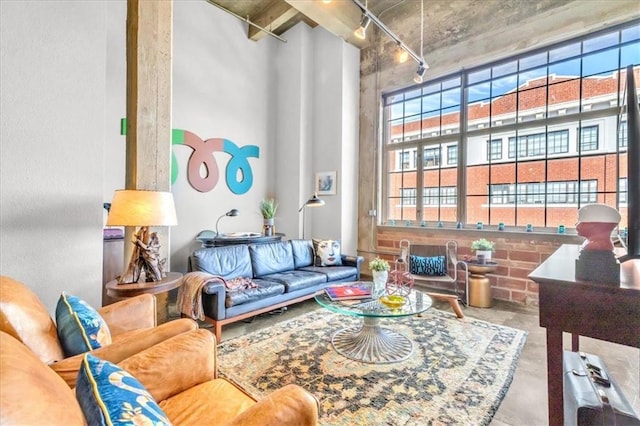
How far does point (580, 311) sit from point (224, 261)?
10.5ft

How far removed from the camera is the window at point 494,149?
167 inches

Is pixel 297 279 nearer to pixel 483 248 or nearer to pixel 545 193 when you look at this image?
pixel 483 248

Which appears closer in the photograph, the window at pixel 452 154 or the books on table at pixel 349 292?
the books on table at pixel 349 292

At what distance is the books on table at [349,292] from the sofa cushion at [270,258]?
50.6 inches

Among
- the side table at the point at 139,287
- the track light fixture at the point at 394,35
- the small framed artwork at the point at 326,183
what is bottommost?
the side table at the point at 139,287

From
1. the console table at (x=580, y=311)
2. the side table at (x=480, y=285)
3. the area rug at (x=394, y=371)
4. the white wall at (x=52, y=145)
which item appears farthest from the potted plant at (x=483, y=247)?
the white wall at (x=52, y=145)

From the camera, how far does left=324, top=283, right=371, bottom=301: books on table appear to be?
8.63 feet

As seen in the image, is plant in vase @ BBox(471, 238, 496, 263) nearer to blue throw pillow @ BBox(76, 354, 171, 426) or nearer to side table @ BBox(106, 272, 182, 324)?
side table @ BBox(106, 272, 182, 324)

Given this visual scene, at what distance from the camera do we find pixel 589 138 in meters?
3.60

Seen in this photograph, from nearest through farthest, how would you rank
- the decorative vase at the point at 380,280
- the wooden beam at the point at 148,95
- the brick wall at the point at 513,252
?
the wooden beam at the point at 148,95, the decorative vase at the point at 380,280, the brick wall at the point at 513,252

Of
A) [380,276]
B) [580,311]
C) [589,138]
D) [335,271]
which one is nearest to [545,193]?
[589,138]

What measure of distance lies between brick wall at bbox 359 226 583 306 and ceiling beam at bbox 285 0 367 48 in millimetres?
3476

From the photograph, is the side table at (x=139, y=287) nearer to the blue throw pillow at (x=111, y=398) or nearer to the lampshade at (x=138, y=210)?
the lampshade at (x=138, y=210)

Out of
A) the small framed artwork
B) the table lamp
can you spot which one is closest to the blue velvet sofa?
Answer: the table lamp
